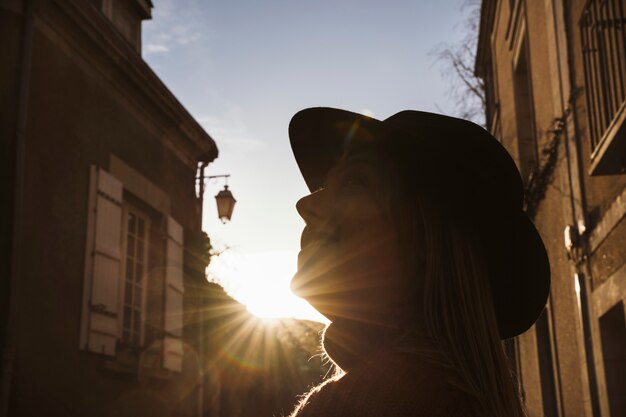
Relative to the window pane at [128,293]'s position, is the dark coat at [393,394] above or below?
below

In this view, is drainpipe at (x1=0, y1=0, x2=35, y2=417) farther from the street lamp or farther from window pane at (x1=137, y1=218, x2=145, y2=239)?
the street lamp

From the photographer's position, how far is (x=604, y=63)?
197 inches

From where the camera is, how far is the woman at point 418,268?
1.16 meters

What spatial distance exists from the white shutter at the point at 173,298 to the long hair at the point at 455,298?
29.5ft

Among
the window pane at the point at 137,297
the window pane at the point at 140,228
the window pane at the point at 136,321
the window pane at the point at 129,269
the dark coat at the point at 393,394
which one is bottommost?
the dark coat at the point at 393,394

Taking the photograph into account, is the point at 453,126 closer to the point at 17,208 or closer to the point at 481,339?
the point at 481,339

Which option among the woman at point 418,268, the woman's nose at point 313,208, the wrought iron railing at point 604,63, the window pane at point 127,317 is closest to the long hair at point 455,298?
the woman at point 418,268

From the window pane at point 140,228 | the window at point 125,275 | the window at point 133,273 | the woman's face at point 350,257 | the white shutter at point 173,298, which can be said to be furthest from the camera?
the white shutter at point 173,298

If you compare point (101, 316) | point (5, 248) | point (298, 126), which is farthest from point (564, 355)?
point (298, 126)

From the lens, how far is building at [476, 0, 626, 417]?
5.00m

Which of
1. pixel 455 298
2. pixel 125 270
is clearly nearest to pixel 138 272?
pixel 125 270

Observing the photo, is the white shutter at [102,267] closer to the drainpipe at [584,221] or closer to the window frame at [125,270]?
the window frame at [125,270]

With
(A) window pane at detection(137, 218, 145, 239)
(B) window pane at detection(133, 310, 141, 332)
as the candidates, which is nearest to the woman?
(B) window pane at detection(133, 310, 141, 332)

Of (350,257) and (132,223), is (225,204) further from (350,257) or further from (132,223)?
(350,257)
